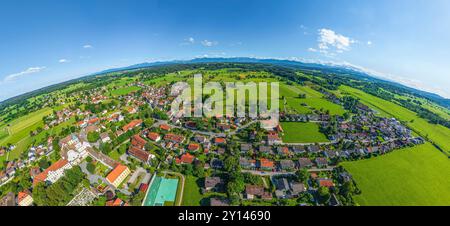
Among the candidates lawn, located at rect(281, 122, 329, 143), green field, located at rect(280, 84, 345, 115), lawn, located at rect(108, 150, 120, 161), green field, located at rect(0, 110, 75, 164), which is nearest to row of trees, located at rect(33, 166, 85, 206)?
lawn, located at rect(108, 150, 120, 161)

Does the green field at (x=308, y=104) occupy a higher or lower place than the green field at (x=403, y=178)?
higher

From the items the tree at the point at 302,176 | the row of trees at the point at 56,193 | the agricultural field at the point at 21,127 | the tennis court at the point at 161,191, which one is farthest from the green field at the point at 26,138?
the tree at the point at 302,176

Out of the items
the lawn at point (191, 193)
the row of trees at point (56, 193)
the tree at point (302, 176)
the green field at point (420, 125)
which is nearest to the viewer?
the row of trees at point (56, 193)

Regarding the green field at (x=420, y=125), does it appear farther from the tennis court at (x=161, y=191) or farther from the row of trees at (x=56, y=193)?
the row of trees at (x=56, y=193)

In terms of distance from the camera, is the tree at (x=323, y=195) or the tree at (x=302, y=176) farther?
the tree at (x=302, y=176)

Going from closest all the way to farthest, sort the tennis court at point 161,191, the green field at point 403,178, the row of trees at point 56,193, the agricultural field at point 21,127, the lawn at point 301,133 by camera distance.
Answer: the row of trees at point 56,193
the tennis court at point 161,191
the green field at point 403,178
the lawn at point 301,133
the agricultural field at point 21,127

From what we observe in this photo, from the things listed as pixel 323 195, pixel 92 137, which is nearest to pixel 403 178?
pixel 323 195

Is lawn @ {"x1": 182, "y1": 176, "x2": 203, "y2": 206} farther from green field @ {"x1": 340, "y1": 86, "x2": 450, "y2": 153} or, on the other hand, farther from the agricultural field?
green field @ {"x1": 340, "y1": 86, "x2": 450, "y2": 153}
